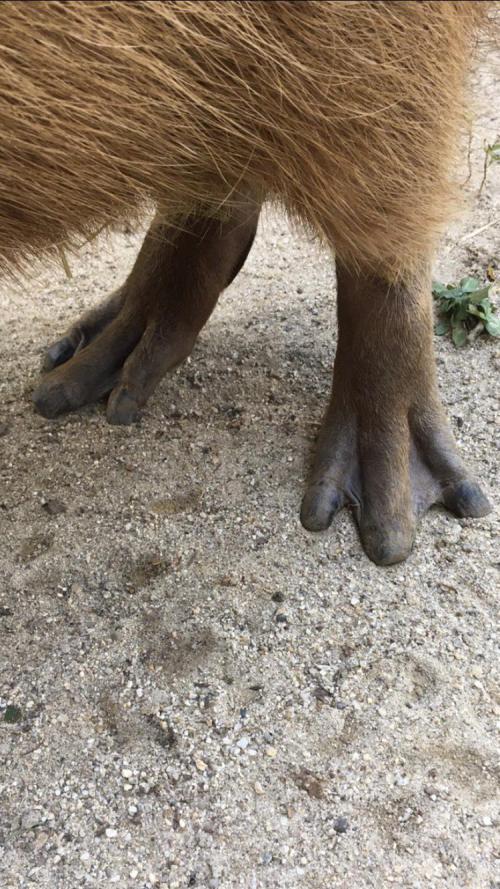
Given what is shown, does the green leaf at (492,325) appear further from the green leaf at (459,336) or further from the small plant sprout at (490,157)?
the small plant sprout at (490,157)

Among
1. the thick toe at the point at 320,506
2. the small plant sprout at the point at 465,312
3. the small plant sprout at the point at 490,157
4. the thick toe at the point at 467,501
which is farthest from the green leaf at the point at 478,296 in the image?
the thick toe at the point at 320,506

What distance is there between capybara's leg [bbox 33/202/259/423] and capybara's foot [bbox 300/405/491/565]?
1.31ft

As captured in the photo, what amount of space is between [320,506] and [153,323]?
57 centimetres

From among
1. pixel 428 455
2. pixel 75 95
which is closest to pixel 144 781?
pixel 428 455

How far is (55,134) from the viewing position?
0.84 metres

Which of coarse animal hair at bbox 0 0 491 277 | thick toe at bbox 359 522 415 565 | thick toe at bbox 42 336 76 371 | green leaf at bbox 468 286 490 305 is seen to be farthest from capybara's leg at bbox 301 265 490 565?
thick toe at bbox 42 336 76 371

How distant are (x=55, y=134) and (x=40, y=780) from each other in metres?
0.86

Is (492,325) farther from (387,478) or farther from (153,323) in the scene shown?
(153,323)

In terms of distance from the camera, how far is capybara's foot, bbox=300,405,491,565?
1510 millimetres

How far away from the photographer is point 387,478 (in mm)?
1541

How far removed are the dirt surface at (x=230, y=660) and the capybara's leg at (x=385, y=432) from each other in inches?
1.8

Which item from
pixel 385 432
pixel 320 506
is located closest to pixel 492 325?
pixel 385 432

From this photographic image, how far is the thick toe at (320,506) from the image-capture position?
1535 millimetres

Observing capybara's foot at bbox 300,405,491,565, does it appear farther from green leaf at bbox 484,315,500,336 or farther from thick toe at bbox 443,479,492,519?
green leaf at bbox 484,315,500,336
